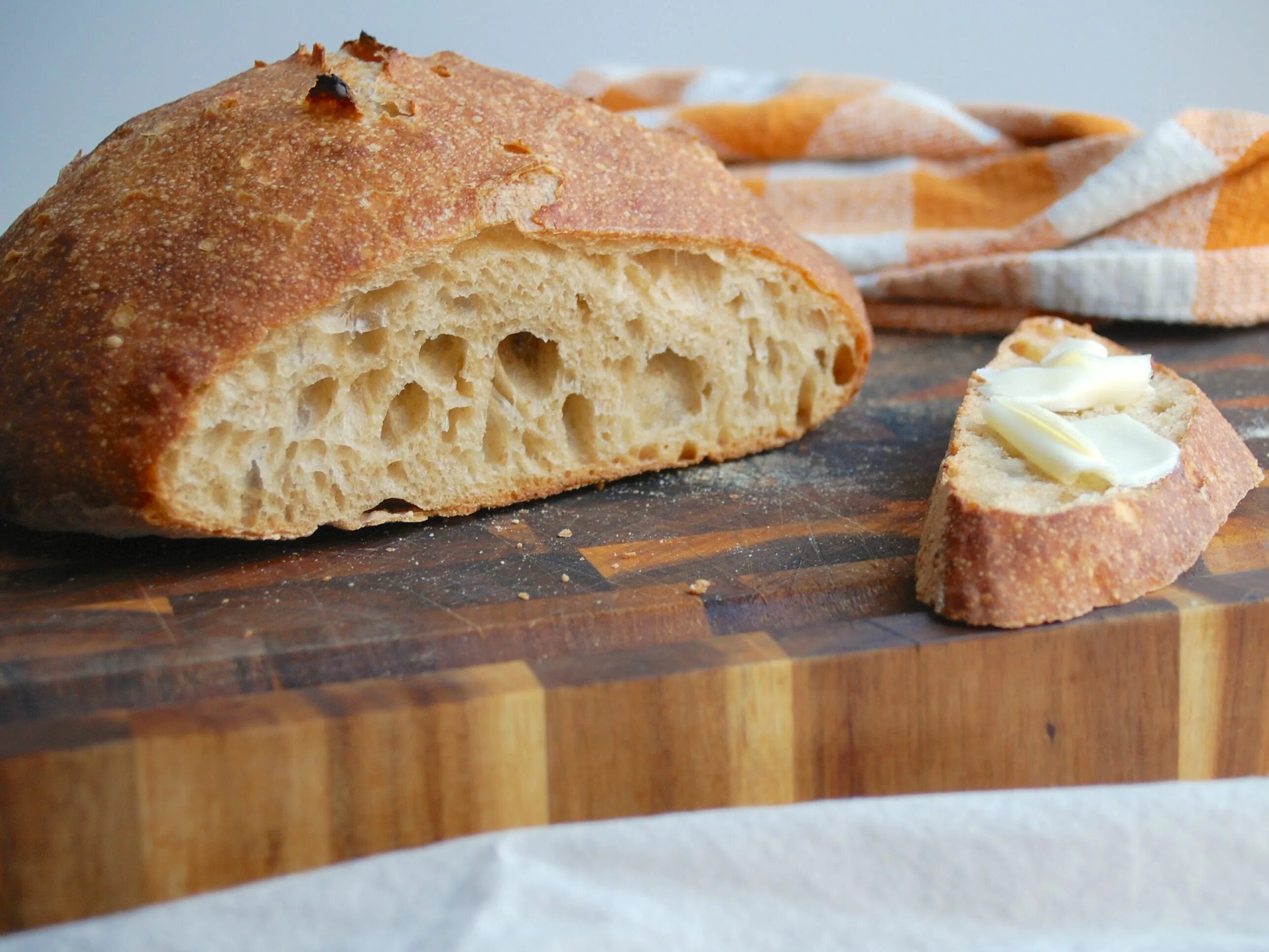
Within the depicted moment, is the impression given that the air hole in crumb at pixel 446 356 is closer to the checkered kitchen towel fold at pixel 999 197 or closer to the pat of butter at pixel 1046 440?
the pat of butter at pixel 1046 440

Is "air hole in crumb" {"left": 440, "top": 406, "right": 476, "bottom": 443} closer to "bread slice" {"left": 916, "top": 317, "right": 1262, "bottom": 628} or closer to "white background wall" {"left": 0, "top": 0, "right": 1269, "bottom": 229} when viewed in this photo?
"bread slice" {"left": 916, "top": 317, "right": 1262, "bottom": 628}

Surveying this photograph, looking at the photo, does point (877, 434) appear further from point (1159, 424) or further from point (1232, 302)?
point (1232, 302)

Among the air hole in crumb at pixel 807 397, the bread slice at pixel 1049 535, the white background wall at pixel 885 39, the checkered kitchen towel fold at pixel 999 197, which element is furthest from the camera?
the white background wall at pixel 885 39

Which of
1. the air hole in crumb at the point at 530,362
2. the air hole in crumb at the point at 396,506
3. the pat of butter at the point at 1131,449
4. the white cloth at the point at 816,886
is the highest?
the air hole in crumb at the point at 530,362

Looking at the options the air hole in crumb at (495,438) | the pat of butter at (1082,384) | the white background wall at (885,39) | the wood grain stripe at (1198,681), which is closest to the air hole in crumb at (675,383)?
the air hole in crumb at (495,438)

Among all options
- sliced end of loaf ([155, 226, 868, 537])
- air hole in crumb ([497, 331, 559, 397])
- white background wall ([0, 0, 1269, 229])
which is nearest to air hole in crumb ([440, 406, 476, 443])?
sliced end of loaf ([155, 226, 868, 537])

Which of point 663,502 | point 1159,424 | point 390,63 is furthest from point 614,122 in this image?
point 1159,424
